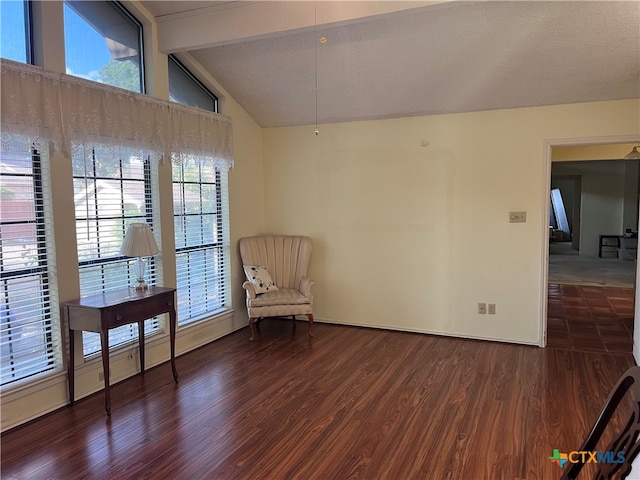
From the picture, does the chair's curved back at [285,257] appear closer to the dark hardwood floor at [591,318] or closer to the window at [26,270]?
the window at [26,270]

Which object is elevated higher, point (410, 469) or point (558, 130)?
point (558, 130)

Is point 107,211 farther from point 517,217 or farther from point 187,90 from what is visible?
point 517,217

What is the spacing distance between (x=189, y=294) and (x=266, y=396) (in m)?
1.57

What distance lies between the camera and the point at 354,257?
521 centimetres

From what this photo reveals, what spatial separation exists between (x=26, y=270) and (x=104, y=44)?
72.0 inches

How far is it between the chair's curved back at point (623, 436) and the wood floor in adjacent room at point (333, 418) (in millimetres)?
→ 1197

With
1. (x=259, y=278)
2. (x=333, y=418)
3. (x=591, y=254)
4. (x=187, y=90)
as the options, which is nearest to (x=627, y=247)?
(x=591, y=254)

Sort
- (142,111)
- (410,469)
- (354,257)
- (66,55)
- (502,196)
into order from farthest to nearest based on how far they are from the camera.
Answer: (354,257) < (502,196) < (142,111) < (66,55) < (410,469)

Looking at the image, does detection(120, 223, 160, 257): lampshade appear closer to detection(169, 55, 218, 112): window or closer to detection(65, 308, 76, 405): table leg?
detection(65, 308, 76, 405): table leg

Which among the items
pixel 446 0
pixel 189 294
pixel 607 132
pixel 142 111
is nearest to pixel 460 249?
pixel 607 132

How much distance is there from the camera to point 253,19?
3.54 meters

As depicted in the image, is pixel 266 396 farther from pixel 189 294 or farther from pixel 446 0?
pixel 446 0

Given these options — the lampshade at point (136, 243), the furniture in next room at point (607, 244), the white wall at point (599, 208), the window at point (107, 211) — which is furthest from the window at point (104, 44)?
the furniture in next room at point (607, 244)

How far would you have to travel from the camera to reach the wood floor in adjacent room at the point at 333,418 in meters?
2.49
